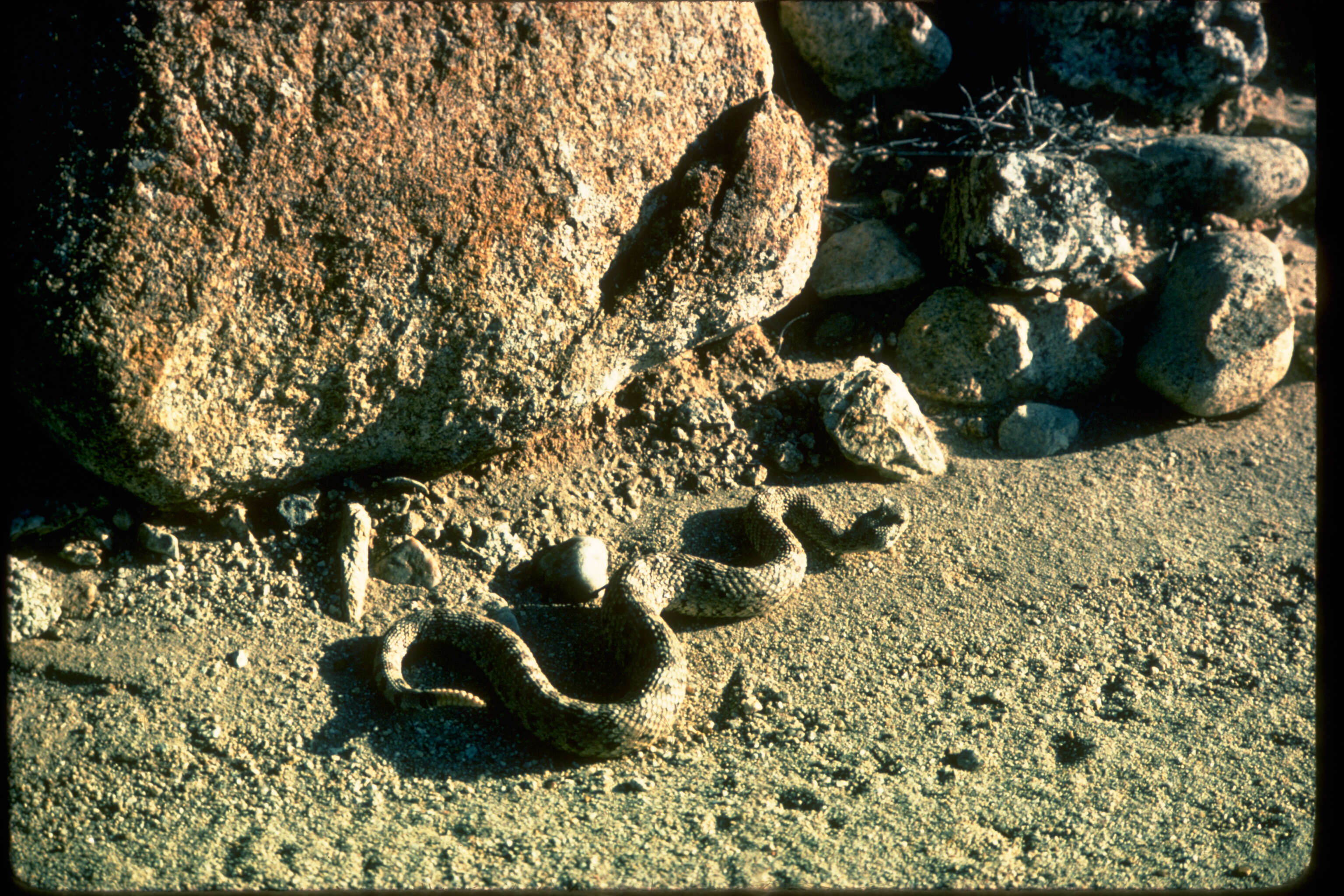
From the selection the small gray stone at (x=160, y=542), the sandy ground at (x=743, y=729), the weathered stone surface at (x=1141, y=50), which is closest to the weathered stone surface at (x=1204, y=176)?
the weathered stone surface at (x=1141, y=50)

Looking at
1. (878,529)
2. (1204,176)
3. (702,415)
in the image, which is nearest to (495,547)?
(702,415)

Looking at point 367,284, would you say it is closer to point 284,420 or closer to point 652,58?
point 284,420

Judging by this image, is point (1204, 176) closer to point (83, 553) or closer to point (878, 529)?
point (878, 529)

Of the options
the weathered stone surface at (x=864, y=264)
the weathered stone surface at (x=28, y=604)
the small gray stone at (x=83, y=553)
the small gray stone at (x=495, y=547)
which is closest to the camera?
the weathered stone surface at (x=28, y=604)

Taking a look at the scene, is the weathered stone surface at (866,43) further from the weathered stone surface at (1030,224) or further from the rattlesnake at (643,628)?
the rattlesnake at (643,628)

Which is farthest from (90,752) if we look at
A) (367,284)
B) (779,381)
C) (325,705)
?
(779,381)

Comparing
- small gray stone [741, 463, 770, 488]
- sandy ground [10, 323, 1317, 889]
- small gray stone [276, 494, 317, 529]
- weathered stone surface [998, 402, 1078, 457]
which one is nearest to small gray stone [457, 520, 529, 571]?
sandy ground [10, 323, 1317, 889]

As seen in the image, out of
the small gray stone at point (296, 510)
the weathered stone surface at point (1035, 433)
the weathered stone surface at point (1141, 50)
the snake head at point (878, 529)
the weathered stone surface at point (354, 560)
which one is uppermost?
the weathered stone surface at point (1141, 50)
